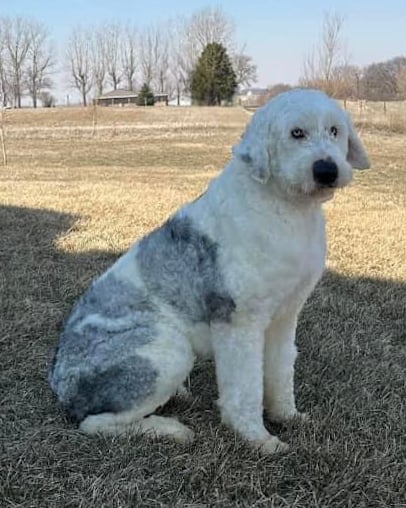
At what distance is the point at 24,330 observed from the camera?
16.1ft

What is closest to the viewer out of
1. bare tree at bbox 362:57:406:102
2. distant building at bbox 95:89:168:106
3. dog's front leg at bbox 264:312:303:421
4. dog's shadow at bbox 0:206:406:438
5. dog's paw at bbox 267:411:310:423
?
dog's front leg at bbox 264:312:303:421

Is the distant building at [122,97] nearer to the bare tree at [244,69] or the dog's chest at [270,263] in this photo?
the bare tree at [244,69]

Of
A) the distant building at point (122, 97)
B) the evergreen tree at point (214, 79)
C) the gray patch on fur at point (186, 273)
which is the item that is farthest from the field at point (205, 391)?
the distant building at point (122, 97)

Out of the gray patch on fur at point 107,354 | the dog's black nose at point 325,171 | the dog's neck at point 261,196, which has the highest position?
the dog's black nose at point 325,171

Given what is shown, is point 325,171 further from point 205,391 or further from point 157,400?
point 205,391

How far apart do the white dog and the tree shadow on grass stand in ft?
0.47

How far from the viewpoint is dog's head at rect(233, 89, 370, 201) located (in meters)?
2.88

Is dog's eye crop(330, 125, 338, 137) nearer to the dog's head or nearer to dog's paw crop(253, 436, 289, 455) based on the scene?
the dog's head

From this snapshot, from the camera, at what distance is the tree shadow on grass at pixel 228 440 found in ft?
9.86

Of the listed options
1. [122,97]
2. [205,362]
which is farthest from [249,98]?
[205,362]

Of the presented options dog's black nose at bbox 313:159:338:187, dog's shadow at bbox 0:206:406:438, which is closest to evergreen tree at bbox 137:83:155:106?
dog's shadow at bbox 0:206:406:438

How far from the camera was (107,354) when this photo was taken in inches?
129

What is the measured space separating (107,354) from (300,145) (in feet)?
4.12

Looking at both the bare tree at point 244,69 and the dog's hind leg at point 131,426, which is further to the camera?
the bare tree at point 244,69
